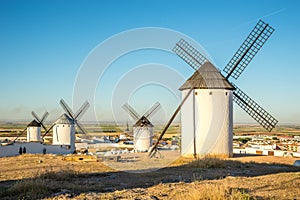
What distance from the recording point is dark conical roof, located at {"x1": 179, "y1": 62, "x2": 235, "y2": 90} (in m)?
19.6

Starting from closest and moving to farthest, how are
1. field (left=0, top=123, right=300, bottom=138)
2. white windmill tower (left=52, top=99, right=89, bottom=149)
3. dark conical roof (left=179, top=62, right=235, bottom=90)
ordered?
1. dark conical roof (left=179, top=62, right=235, bottom=90)
2. field (left=0, top=123, right=300, bottom=138)
3. white windmill tower (left=52, top=99, right=89, bottom=149)

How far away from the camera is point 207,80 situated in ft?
64.7

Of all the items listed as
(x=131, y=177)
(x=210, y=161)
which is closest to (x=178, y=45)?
(x=210, y=161)

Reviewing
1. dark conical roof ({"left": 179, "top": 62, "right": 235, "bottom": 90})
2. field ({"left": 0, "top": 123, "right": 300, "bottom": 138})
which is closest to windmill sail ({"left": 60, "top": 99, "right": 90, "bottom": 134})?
field ({"left": 0, "top": 123, "right": 300, "bottom": 138})

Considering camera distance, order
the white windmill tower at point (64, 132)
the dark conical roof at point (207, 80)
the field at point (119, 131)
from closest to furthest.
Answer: the dark conical roof at point (207, 80), the field at point (119, 131), the white windmill tower at point (64, 132)

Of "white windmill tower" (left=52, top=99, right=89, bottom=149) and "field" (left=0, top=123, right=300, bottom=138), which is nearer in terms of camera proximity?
"field" (left=0, top=123, right=300, bottom=138)

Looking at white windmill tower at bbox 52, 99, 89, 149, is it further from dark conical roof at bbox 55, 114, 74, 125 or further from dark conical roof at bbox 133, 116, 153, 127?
dark conical roof at bbox 133, 116, 153, 127

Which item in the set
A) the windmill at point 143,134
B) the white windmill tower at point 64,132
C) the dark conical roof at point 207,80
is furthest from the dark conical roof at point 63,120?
the dark conical roof at point 207,80

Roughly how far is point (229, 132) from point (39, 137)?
35.2 m

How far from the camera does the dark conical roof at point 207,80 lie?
19.6 meters

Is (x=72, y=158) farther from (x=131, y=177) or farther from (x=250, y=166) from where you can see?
(x=250, y=166)

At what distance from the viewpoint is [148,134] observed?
121 feet

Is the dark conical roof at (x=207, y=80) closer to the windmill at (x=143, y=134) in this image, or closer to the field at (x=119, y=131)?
the field at (x=119, y=131)

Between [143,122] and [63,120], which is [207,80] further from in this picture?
[63,120]
